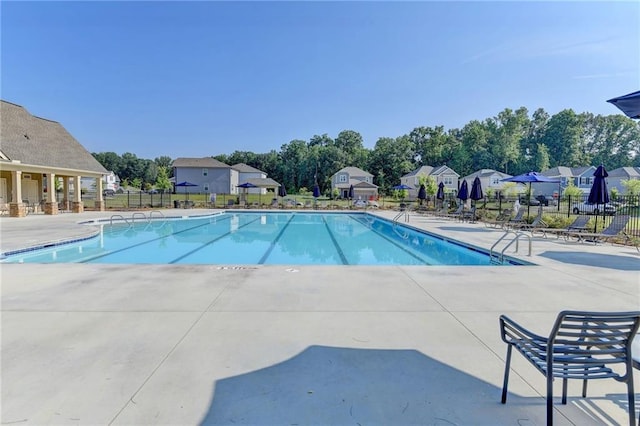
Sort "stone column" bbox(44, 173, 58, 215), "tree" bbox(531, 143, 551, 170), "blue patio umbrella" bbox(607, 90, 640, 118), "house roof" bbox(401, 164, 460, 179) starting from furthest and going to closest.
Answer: "tree" bbox(531, 143, 551, 170), "house roof" bbox(401, 164, 460, 179), "stone column" bbox(44, 173, 58, 215), "blue patio umbrella" bbox(607, 90, 640, 118)

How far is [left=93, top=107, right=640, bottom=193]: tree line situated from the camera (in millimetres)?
52875

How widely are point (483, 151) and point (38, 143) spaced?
173 ft

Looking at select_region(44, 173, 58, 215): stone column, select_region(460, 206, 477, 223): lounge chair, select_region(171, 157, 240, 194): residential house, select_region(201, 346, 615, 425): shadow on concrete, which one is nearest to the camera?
select_region(201, 346, 615, 425): shadow on concrete

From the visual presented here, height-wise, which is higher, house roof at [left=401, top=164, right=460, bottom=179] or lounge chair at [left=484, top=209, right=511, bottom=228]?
house roof at [left=401, top=164, right=460, bottom=179]

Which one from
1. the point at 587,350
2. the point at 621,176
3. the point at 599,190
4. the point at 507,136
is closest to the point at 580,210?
the point at 599,190

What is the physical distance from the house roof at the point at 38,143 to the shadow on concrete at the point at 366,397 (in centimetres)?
1982

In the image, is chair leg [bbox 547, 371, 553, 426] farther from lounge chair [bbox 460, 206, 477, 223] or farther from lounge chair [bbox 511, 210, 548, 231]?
lounge chair [bbox 460, 206, 477, 223]

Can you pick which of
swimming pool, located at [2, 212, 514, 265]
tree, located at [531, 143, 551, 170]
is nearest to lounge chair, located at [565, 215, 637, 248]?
swimming pool, located at [2, 212, 514, 265]

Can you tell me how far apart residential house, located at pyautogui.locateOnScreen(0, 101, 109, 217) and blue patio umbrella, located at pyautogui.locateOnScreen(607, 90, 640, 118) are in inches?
850

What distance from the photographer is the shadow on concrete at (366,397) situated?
2.24 metres

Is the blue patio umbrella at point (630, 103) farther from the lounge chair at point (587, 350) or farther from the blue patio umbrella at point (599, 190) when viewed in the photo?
the blue patio umbrella at point (599, 190)

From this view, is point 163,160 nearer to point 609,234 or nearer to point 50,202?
point 50,202

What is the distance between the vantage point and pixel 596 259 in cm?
793

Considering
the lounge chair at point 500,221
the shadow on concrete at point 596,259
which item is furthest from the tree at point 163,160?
the shadow on concrete at point 596,259
